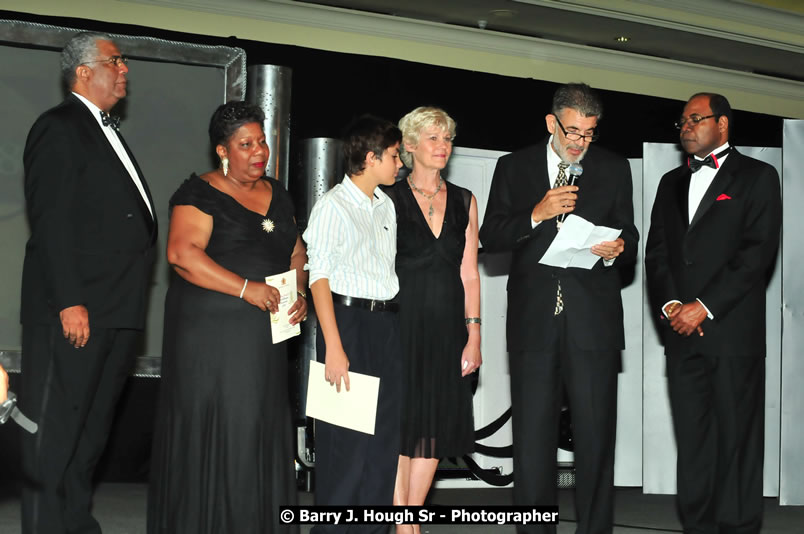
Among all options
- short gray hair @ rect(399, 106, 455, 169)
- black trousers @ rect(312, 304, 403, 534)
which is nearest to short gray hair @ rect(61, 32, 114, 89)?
short gray hair @ rect(399, 106, 455, 169)

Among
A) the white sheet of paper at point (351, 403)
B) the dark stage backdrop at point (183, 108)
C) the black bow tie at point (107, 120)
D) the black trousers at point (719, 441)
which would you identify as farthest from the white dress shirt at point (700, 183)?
the black bow tie at point (107, 120)

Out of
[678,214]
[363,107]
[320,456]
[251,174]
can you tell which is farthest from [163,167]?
[678,214]

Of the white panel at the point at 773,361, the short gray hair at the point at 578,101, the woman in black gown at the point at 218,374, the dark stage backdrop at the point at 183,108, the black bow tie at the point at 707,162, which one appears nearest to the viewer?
the woman in black gown at the point at 218,374

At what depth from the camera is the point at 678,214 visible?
4.04m

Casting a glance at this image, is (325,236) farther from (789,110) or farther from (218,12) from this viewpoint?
(789,110)

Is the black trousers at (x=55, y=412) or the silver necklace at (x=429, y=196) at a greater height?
the silver necklace at (x=429, y=196)

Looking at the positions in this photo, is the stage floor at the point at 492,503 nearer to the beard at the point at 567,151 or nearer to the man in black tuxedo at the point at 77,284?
the man in black tuxedo at the point at 77,284

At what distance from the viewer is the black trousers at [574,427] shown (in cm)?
348

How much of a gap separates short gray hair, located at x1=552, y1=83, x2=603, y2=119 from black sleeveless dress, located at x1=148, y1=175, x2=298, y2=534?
1.22 m

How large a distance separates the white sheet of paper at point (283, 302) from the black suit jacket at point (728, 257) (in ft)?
5.32

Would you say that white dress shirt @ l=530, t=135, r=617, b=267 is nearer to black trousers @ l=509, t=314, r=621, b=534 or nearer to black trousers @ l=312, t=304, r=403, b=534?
black trousers @ l=509, t=314, r=621, b=534

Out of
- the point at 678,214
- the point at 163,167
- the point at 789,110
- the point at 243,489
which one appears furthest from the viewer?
the point at 789,110

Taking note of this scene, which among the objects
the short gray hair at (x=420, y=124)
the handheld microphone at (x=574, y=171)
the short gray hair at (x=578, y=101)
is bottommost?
the handheld microphone at (x=574, y=171)

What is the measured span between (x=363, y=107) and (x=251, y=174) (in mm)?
2473
